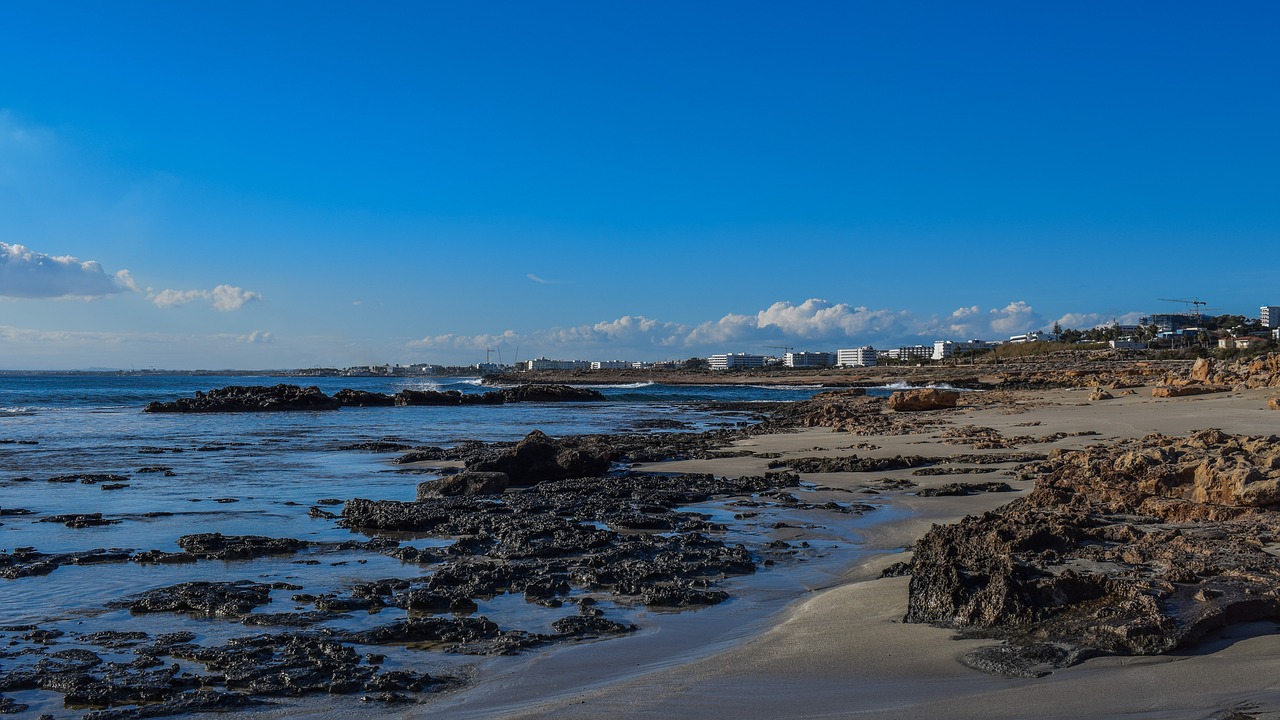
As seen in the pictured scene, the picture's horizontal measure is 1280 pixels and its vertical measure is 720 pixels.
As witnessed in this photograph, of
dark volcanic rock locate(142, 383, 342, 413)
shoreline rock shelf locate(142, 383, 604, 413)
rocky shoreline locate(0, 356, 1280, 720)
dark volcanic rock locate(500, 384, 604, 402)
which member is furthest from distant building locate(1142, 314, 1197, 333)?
rocky shoreline locate(0, 356, 1280, 720)

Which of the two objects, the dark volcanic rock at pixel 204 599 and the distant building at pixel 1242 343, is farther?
the distant building at pixel 1242 343

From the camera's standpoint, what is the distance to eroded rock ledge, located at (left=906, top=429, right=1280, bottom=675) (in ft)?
16.7

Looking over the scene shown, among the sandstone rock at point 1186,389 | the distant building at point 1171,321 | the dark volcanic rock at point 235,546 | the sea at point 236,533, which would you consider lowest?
the sea at point 236,533

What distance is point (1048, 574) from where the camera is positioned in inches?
234

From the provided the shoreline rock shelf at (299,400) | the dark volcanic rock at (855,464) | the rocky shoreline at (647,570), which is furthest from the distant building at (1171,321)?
the rocky shoreline at (647,570)

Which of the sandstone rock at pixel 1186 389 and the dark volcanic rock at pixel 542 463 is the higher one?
the sandstone rock at pixel 1186 389

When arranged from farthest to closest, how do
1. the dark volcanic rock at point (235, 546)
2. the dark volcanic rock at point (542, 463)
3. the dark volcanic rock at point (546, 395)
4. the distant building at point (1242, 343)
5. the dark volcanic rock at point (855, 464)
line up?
the distant building at point (1242, 343) → the dark volcanic rock at point (546, 395) → the dark volcanic rock at point (855, 464) → the dark volcanic rock at point (542, 463) → the dark volcanic rock at point (235, 546)

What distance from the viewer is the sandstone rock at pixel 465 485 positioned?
13.0 meters

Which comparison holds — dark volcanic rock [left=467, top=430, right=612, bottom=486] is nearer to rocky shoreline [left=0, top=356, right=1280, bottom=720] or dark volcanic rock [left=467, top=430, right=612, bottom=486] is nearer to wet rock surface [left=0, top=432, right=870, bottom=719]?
rocky shoreline [left=0, top=356, right=1280, bottom=720]

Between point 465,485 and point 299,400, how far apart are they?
131 feet

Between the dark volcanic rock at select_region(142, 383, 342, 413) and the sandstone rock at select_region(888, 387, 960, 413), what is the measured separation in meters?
33.6

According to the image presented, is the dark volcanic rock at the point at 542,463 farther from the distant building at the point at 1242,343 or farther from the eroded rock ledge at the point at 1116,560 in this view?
the distant building at the point at 1242,343

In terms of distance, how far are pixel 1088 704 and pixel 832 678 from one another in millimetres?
1331

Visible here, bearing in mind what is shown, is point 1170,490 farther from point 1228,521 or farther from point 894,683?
point 894,683
